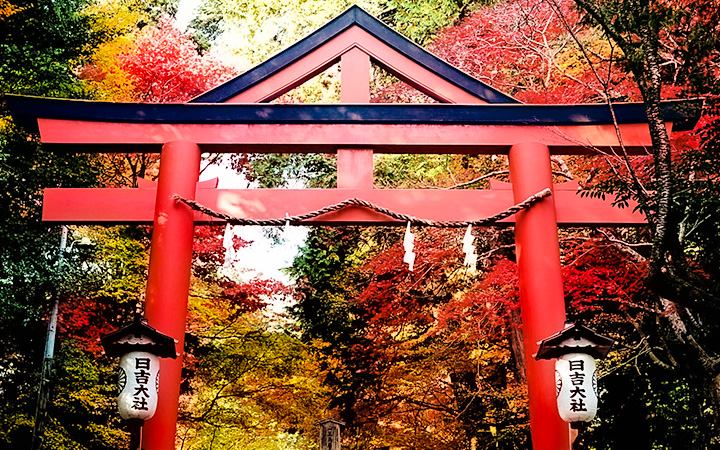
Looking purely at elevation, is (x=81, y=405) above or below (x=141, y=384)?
above

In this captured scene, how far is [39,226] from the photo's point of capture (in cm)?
903

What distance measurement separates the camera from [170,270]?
639 cm

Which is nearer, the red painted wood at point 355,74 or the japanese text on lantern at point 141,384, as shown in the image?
the japanese text on lantern at point 141,384

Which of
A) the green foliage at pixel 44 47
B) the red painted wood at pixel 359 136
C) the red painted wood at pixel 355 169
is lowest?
the red painted wood at pixel 355 169

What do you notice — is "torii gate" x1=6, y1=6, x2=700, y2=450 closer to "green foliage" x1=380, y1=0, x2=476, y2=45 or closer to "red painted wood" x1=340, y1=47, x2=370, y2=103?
"red painted wood" x1=340, y1=47, x2=370, y2=103

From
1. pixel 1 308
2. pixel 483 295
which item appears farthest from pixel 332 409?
pixel 1 308

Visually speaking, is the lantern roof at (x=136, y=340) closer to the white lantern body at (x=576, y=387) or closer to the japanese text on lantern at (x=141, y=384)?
the japanese text on lantern at (x=141, y=384)

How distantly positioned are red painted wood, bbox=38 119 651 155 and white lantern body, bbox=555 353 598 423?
2.70 meters

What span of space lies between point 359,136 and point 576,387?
3.45m

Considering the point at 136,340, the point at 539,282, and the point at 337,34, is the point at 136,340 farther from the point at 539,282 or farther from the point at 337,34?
the point at 337,34

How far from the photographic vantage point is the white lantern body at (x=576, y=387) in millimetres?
5113

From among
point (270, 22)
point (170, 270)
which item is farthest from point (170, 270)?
point (270, 22)

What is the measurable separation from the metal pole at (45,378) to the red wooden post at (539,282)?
22.1 feet

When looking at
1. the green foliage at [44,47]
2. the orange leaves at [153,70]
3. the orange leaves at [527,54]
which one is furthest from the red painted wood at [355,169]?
the orange leaves at [153,70]
